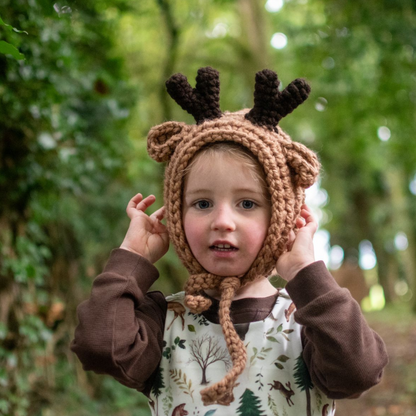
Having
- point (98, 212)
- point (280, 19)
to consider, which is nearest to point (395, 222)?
point (280, 19)

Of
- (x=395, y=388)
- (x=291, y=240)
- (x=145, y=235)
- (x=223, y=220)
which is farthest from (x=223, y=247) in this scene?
(x=395, y=388)

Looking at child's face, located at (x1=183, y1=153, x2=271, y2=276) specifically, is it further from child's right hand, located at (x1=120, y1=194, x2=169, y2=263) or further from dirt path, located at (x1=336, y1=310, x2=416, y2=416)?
dirt path, located at (x1=336, y1=310, x2=416, y2=416)

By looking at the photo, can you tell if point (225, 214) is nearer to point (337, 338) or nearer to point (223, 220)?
point (223, 220)

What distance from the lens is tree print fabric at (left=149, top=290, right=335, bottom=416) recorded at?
173 cm

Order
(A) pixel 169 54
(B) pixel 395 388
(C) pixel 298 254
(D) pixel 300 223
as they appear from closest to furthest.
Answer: (C) pixel 298 254, (D) pixel 300 223, (B) pixel 395 388, (A) pixel 169 54

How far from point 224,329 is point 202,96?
0.88 meters

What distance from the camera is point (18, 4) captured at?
2.32 metres

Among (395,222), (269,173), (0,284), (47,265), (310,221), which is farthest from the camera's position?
(395,222)

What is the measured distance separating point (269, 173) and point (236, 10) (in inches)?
285

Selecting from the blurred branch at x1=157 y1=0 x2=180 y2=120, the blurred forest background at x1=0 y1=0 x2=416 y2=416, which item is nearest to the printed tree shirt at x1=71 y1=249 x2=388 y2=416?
the blurred forest background at x1=0 y1=0 x2=416 y2=416

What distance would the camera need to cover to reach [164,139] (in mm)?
2039

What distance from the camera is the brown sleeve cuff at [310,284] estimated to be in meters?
1.64

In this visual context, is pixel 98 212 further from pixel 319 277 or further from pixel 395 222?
pixel 395 222

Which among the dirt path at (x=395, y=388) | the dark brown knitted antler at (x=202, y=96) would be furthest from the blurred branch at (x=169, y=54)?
the dark brown knitted antler at (x=202, y=96)
